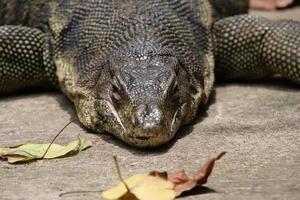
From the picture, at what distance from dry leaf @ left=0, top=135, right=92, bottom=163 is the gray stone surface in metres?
0.07

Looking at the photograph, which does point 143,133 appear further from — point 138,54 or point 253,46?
point 253,46

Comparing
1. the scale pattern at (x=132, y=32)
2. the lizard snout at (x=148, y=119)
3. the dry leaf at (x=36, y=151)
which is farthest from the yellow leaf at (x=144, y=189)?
the scale pattern at (x=132, y=32)

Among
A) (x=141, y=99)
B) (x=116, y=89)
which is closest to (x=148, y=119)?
(x=141, y=99)

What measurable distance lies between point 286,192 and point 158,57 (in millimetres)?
1893

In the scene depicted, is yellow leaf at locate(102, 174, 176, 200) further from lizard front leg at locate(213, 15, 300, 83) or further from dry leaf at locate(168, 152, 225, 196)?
lizard front leg at locate(213, 15, 300, 83)

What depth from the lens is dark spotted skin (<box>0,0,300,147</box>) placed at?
5.74 metres

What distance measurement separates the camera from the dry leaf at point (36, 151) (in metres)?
5.41

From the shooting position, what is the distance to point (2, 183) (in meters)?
4.97

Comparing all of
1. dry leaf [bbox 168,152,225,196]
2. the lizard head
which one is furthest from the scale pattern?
dry leaf [bbox 168,152,225,196]

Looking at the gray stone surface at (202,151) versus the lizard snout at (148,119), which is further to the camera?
the lizard snout at (148,119)

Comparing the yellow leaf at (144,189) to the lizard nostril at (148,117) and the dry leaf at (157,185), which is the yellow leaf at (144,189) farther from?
the lizard nostril at (148,117)

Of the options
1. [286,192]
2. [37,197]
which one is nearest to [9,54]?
[37,197]

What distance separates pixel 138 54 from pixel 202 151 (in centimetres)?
101

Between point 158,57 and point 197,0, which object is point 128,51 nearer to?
point 158,57
